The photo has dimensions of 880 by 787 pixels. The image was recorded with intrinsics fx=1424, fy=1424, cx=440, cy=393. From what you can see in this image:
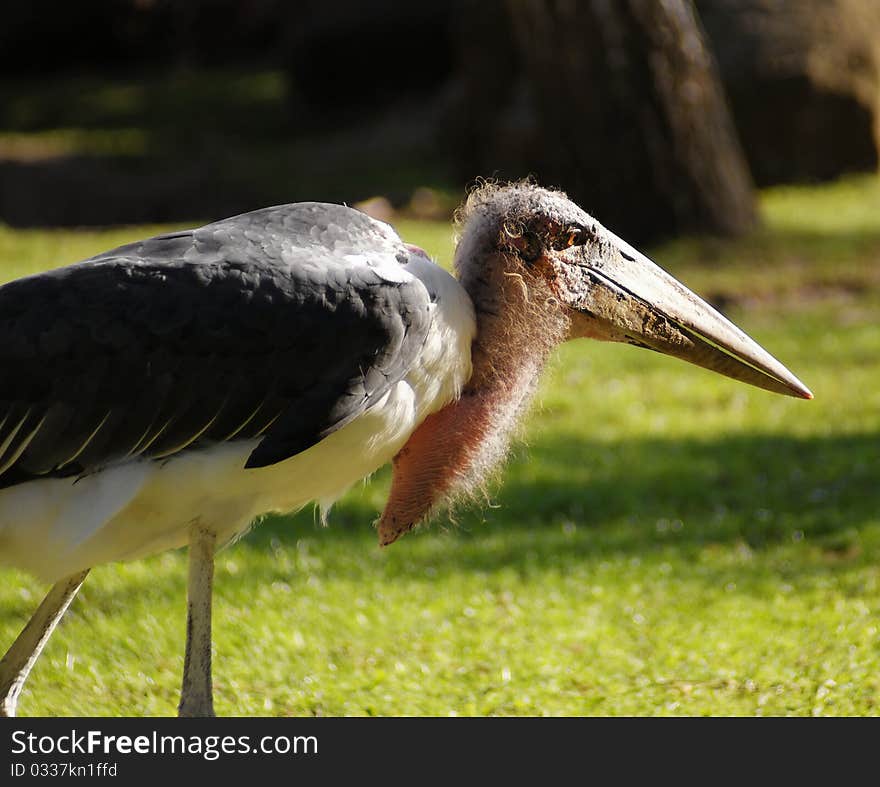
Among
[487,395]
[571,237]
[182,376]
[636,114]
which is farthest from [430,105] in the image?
[182,376]

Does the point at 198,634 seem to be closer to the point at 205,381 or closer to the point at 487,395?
the point at 205,381

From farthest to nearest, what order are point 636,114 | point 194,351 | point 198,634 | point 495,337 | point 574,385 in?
point 636,114, point 574,385, point 495,337, point 198,634, point 194,351

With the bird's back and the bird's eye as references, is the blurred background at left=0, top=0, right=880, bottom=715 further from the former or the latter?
the bird's back

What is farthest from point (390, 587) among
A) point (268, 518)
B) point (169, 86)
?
point (169, 86)

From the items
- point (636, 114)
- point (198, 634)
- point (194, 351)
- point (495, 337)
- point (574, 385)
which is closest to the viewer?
point (194, 351)

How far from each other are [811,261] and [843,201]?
1840 millimetres

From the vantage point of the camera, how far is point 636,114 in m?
9.04

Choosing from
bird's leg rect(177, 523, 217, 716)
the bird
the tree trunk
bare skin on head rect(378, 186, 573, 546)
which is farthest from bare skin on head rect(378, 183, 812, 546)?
the tree trunk

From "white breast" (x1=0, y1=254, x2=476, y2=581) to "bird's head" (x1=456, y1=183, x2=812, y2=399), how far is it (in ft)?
0.45

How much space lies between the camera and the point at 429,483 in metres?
3.39

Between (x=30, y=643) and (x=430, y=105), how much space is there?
1262 cm

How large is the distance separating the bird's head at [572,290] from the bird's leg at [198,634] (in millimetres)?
805

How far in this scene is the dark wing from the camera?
2916 mm
